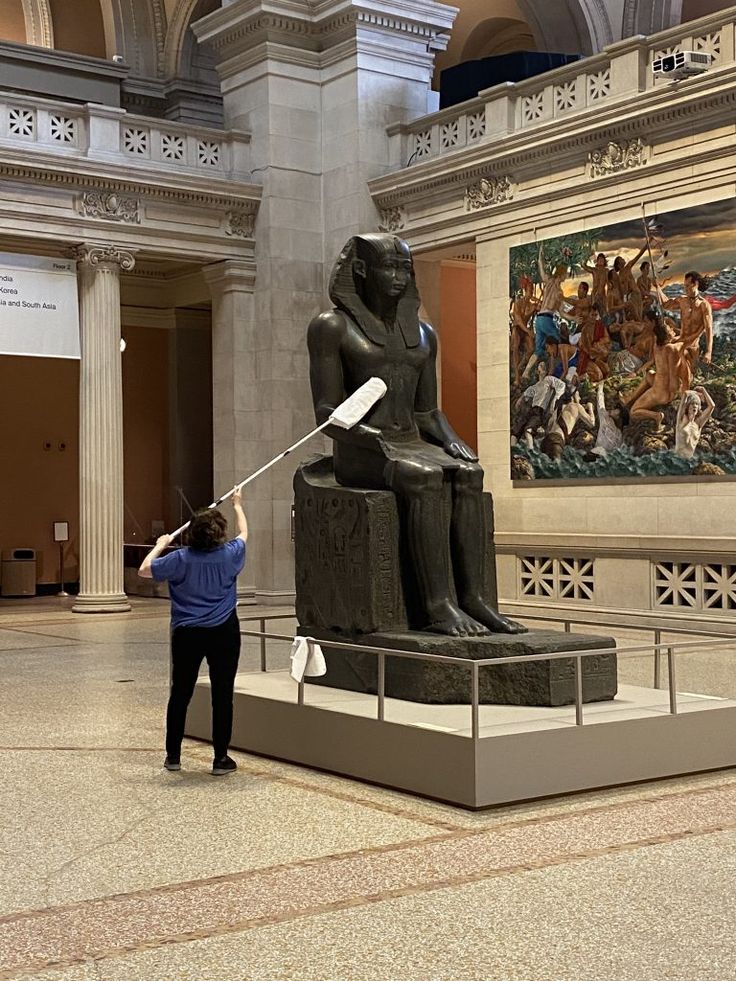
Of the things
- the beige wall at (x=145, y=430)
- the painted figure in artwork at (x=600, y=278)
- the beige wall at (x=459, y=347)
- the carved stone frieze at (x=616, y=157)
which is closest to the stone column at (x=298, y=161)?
the beige wall at (x=459, y=347)

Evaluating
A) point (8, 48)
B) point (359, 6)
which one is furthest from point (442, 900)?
point (8, 48)

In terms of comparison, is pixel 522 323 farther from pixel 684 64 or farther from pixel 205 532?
pixel 205 532

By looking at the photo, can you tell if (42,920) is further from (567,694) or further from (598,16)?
(598,16)

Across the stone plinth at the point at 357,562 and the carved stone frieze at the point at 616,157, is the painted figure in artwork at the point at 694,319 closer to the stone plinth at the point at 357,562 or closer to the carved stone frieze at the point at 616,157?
the carved stone frieze at the point at 616,157

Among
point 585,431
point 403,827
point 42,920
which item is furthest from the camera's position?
point 585,431

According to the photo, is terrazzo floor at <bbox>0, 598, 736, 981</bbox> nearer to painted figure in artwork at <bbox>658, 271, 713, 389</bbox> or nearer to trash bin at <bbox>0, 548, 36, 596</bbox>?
painted figure in artwork at <bbox>658, 271, 713, 389</bbox>

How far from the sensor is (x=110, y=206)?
18.8 meters

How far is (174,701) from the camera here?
7.12 meters

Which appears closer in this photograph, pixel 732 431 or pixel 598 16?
pixel 732 431

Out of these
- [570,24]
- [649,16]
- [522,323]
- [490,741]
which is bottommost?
[490,741]

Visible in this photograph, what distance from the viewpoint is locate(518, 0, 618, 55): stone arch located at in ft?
70.6

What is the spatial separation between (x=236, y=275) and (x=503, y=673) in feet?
44.7

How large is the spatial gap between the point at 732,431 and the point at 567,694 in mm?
7712

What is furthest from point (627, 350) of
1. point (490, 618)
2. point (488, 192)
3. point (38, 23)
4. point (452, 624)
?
point (38, 23)
